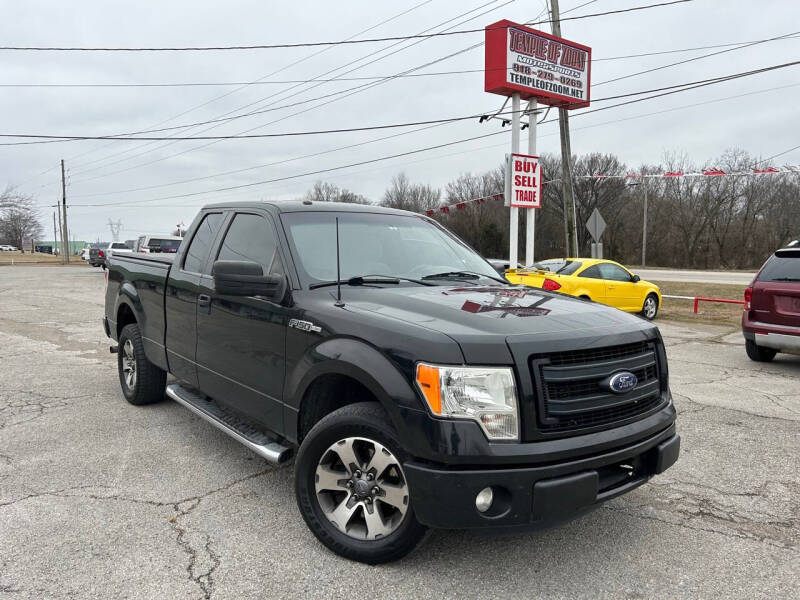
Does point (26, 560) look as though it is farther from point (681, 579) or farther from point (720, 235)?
point (720, 235)

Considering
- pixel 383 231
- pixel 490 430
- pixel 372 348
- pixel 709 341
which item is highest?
pixel 383 231

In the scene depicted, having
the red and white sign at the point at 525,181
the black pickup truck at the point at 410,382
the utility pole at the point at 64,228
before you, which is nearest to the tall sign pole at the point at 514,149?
the red and white sign at the point at 525,181

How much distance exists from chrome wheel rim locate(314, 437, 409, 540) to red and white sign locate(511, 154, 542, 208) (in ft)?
45.2

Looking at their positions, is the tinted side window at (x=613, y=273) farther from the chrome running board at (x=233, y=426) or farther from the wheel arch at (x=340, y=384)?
the wheel arch at (x=340, y=384)

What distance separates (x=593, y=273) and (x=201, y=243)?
10565 mm

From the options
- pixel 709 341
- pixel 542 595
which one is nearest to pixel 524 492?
pixel 542 595

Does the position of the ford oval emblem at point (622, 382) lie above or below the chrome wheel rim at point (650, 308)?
above

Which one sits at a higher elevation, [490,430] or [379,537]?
[490,430]

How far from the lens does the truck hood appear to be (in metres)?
2.63

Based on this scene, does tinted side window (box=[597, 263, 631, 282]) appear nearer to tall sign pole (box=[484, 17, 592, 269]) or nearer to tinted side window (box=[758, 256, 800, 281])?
tall sign pole (box=[484, 17, 592, 269])

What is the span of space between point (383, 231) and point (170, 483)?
2.16m

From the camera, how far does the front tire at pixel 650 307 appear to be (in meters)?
14.2

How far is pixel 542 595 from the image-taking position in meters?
2.63

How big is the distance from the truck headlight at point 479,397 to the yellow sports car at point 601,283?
10011mm
